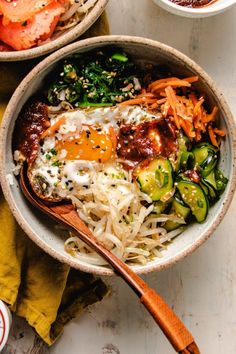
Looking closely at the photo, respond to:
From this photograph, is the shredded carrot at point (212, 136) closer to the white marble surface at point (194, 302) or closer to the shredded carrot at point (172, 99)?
the shredded carrot at point (172, 99)

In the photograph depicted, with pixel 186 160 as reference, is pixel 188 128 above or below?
above

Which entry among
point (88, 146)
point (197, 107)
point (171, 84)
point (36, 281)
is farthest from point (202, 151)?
point (36, 281)

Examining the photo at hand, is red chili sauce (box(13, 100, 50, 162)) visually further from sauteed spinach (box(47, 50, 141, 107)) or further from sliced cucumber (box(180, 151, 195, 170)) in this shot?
sliced cucumber (box(180, 151, 195, 170))

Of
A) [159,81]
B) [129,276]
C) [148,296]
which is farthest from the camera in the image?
[159,81]

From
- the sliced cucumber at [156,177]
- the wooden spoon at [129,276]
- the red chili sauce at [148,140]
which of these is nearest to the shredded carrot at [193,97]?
the red chili sauce at [148,140]

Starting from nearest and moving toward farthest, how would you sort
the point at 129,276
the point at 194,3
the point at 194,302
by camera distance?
1. the point at 129,276
2. the point at 194,3
3. the point at 194,302

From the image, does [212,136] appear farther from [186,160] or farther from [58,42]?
[58,42]

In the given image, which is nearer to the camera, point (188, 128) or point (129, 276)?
point (129, 276)
